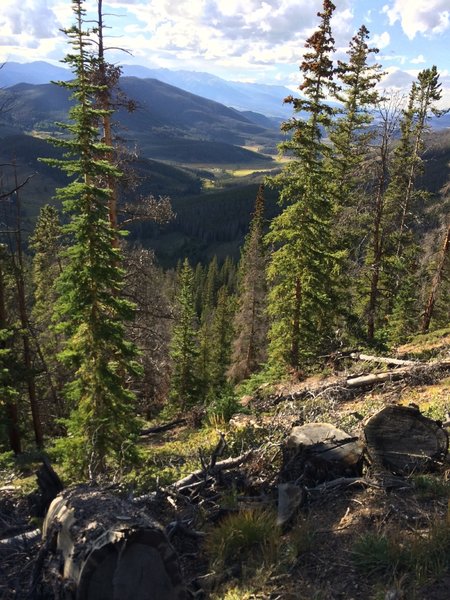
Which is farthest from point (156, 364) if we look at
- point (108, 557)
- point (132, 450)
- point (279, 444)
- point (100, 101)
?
point (108, 557)

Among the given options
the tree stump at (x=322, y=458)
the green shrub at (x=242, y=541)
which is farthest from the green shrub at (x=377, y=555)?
the tree stump at (x=322, y=458)

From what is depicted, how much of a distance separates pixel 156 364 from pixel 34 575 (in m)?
12.3

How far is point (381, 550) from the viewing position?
4.55 meters

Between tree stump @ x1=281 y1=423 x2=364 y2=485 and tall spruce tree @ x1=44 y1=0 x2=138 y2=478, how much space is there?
554 centimetres

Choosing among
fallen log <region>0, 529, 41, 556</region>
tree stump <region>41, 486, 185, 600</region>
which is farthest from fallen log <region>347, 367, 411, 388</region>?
tree stump <region>41, 486, 185, 600</region>

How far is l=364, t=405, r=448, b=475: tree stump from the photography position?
248 inches

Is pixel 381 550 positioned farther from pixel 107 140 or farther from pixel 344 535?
pixel 107 140

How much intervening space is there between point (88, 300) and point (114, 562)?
26.8 feet

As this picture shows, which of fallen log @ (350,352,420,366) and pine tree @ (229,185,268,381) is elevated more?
fallen log @ (350,352,420,366)

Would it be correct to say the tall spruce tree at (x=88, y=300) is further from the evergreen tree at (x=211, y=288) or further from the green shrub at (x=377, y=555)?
the evergreen tree at (x=211, y=288)

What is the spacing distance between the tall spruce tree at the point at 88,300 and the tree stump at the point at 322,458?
5.54m

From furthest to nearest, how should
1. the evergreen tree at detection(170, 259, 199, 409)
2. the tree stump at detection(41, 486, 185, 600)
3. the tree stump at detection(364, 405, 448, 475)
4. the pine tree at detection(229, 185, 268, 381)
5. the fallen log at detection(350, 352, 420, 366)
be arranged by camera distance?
the pine tree at detection(229, 185, 268, 381), the evergreen tree at detection(170, 259, 199, 409), the fallen log at detection(350, 352, 420, 366), the tree stump at detection(364, 405, 448, 475), the tree stump at detection(41, 486, 185, 600)

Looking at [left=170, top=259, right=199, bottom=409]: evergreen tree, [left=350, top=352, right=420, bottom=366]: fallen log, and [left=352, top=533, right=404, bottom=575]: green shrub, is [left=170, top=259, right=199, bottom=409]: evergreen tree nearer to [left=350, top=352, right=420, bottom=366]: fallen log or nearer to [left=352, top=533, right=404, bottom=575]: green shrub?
[left=350, top=352, right=420, bottom=366]: fallen log

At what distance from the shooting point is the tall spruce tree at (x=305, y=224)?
59.9 ft
